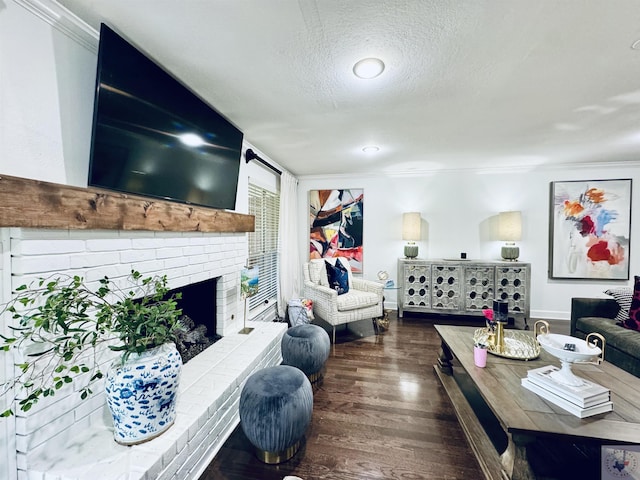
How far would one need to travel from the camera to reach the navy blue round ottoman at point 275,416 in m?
1.35

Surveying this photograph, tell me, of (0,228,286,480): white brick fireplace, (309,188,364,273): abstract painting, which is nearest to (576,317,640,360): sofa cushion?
(309,188,364,273): abstract painting

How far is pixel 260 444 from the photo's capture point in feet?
4.48

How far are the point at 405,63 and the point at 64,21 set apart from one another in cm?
170

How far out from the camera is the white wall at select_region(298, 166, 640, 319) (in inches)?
148

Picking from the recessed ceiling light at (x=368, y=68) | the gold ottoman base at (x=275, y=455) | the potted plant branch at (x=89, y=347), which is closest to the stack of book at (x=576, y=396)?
the gold ottoman base at (x=275, y=455)

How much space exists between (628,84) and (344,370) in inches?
117

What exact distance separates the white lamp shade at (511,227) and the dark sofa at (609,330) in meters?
1.22

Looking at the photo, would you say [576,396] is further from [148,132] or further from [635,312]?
[148,132]

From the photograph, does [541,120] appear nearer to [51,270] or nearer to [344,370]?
[344,370]

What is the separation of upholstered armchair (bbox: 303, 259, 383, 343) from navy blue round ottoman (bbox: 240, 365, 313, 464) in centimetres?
150

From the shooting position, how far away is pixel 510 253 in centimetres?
369

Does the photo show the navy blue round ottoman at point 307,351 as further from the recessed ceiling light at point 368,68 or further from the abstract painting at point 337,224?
the abstract painting at point 337,224

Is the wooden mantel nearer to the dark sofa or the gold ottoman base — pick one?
the gold ottoman base

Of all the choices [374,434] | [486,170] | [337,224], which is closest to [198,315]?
[374,434]
